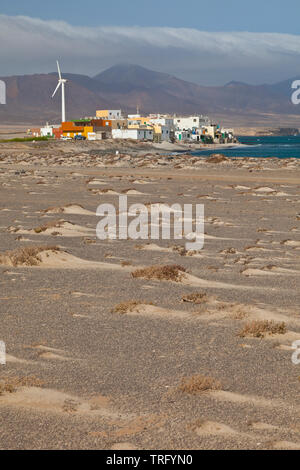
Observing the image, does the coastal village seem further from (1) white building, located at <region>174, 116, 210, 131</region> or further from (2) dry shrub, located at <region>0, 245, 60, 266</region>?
(2) dry shrub, located at <region>0, 245, 60, 266</region>

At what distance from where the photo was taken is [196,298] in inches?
466

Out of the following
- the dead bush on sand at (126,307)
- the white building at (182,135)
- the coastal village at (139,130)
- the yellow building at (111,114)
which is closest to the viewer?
the dead bush on sand at (126,307)

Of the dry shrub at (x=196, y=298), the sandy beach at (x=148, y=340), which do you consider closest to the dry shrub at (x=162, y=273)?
the sandy beach at (x=148, y=340)

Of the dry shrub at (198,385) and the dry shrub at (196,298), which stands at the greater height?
the dry shrub at (196,298)

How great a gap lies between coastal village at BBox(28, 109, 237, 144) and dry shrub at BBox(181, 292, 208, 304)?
422 feet

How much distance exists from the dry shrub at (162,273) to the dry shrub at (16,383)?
20.0ft

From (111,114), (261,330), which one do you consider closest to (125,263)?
(261,330)

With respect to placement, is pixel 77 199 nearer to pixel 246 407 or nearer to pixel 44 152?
pixel 246 407

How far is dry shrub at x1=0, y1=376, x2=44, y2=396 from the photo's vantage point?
7.41 metres

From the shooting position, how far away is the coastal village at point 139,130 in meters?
146

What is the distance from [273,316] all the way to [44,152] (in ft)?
289

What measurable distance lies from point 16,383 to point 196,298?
16.3ft

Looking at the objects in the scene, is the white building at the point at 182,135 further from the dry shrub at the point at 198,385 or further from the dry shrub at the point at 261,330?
the dry shrub at the point at 198,385

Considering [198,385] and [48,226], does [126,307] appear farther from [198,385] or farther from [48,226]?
[48,226]
